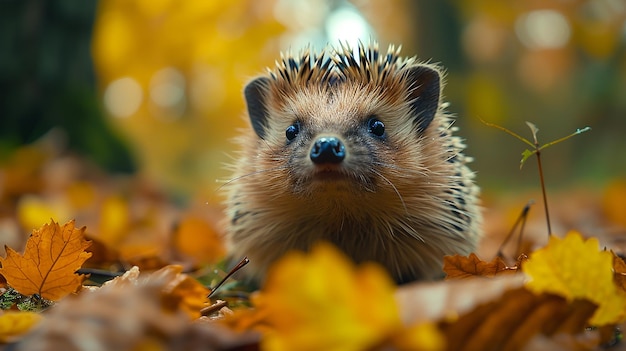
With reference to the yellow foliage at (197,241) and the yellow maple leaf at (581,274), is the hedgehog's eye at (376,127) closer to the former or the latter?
the yellow maple leaf at (581,274)

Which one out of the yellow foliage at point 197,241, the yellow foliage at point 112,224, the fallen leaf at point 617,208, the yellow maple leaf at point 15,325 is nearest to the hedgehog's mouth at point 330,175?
the yellow maple leaf at point 15,325

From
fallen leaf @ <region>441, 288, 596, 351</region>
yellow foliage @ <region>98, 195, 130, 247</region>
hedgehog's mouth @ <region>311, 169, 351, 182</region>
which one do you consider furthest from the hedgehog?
fallen leaf @ <region>441, 288, 596, 351</region>

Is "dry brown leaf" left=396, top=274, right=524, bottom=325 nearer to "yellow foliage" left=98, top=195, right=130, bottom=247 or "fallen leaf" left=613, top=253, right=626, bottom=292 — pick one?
"fallen leaf" left=613, top=253, right=626, bottom=292

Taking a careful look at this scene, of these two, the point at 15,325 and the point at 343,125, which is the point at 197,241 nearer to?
the point at 343,125

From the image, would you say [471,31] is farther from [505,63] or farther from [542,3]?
[505,63]

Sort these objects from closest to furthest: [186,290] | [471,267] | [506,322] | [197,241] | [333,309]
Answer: [333,309] → [506,322] → [186,290] → [471,267] → [197,241]

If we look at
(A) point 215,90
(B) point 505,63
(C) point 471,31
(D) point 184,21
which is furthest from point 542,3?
(A) point 215,90

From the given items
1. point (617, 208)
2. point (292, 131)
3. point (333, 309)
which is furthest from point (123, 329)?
point (617, 208)
